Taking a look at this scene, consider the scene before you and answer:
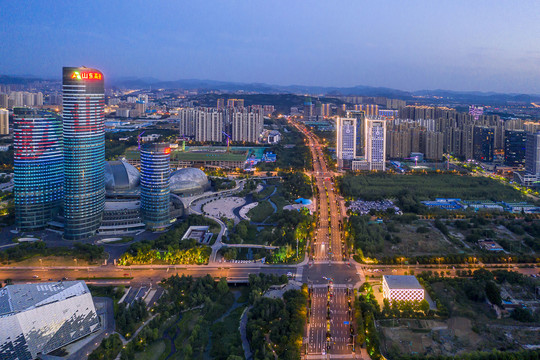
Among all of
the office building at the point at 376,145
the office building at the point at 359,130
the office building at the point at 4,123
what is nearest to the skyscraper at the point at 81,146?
the office building at the point at 376,145

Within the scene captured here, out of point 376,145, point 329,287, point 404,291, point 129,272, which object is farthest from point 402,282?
point 376,145

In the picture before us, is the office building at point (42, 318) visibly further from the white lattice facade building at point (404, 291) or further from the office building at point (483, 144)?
the office building at point (483, 144)

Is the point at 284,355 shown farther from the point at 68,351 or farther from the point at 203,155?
the point at 203,155

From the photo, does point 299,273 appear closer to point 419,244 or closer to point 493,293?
point 419,244

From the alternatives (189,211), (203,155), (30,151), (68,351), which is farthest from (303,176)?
(68,351)

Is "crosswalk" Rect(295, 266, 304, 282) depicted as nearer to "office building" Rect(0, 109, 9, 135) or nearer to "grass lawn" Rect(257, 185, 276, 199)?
"grass lawn" Rect(257, 185, 276, 199)

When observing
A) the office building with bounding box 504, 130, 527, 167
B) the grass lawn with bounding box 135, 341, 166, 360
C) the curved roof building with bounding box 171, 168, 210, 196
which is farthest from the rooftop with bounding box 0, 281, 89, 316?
the office building with bounding box 504, 130, 527, 167
